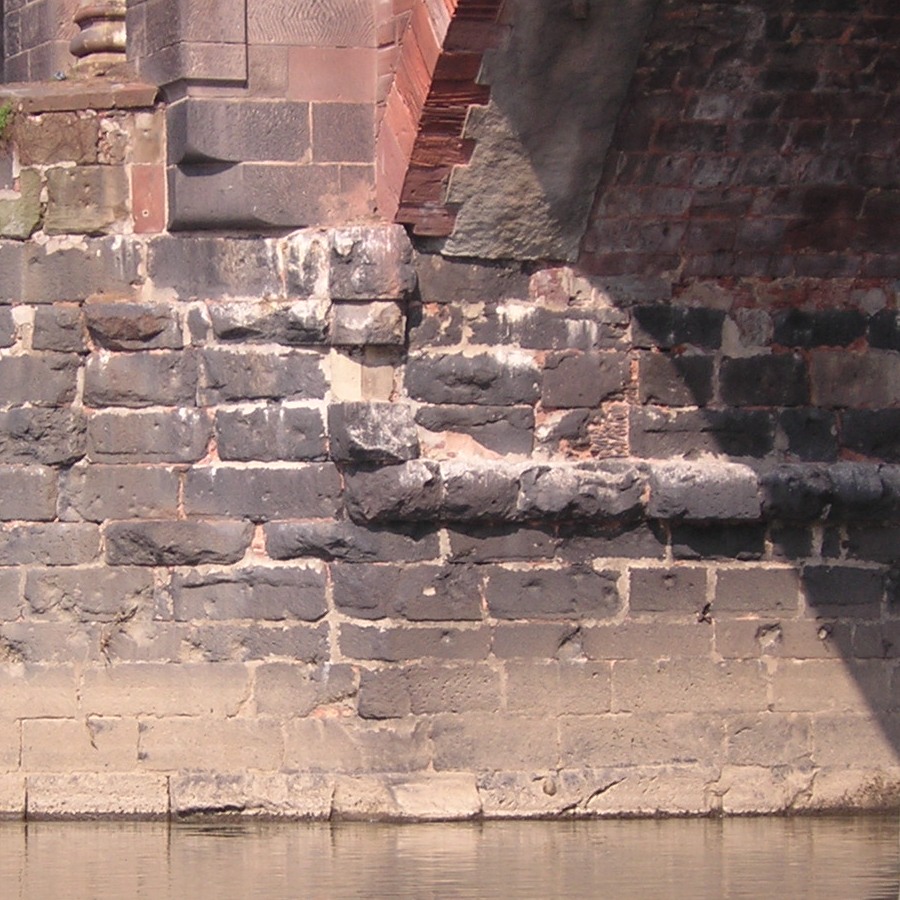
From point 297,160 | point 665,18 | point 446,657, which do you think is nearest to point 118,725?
point 446,657

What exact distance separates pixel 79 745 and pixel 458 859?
1.82 m

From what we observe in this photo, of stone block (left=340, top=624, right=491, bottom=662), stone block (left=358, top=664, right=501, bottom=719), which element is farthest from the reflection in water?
stone block (left=340, top=624, right=491, bottom=662)

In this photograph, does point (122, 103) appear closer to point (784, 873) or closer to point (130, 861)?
point (130, 861)

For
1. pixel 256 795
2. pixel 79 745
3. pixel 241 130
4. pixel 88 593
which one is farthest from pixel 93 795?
pixel 241 130

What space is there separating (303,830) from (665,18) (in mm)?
3445

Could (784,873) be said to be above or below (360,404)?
below

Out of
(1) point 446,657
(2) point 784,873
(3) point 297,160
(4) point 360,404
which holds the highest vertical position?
(3) point 297,160

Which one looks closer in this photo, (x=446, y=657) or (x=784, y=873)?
(x=784, y=873)

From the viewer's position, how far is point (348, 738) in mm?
9727

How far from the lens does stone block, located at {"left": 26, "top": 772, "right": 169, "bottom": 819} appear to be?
9.77 m

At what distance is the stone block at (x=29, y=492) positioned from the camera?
9.88m

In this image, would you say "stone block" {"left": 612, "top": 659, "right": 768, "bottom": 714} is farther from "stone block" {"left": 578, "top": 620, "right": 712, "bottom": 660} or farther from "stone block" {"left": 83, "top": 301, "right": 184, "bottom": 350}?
"stone block" {"left": 83, "top": 301, "right": 184, "bottom": 350}

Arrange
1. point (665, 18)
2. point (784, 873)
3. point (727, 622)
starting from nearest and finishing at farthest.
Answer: point (784, 873) < point (665, 18) < point (727, 622)

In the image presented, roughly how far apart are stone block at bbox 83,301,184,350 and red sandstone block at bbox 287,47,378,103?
102 cm
